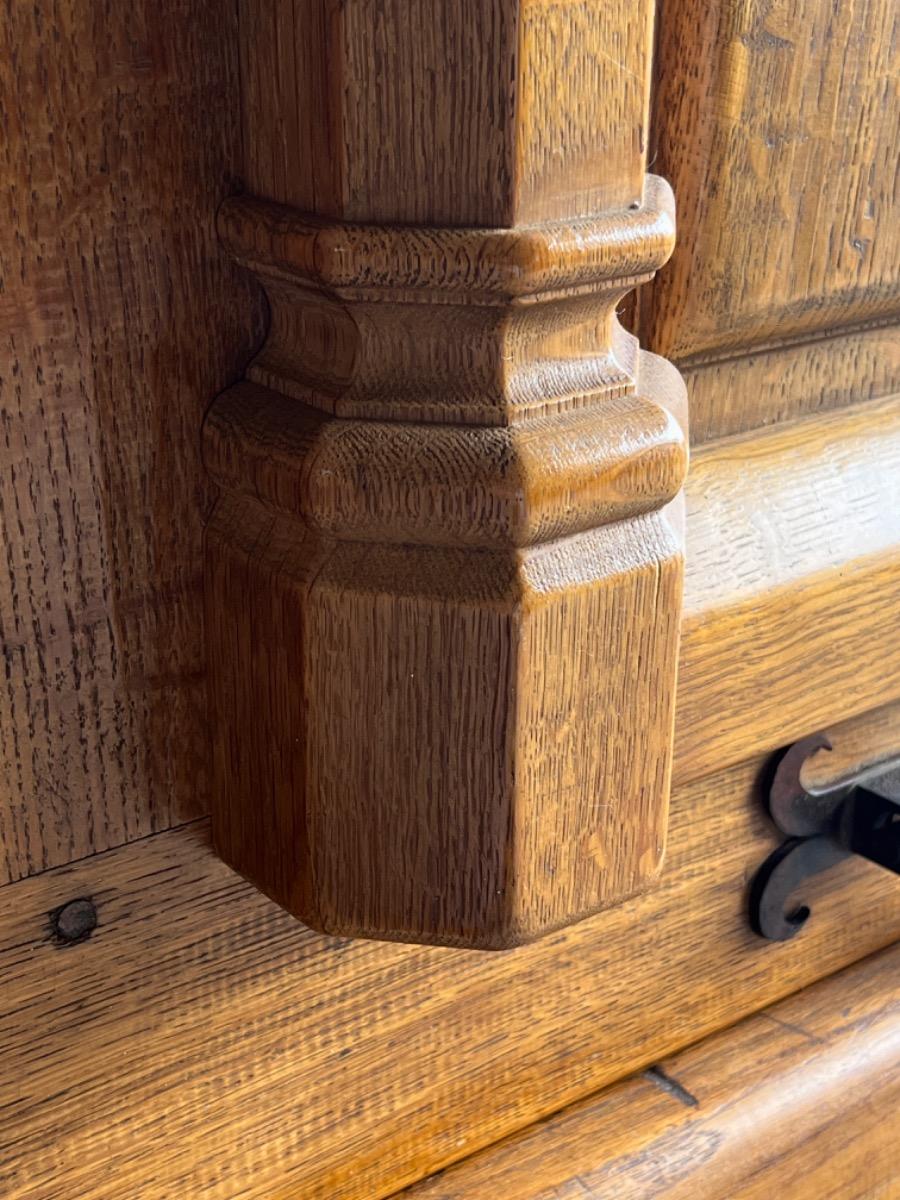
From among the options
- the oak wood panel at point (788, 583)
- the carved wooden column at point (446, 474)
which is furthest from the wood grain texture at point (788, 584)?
the carved wooden column at point (446, 474)

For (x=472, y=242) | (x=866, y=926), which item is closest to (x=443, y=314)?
(x=472, y=242)

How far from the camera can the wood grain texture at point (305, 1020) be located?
0.43m

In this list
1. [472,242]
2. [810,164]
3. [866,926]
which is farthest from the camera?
[866,926]

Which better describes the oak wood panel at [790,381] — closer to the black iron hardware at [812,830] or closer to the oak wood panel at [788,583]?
the oak wood panel at [788,583]

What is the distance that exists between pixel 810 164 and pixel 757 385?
79 mm

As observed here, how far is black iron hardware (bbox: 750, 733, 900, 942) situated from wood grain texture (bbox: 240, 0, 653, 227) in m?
0.31

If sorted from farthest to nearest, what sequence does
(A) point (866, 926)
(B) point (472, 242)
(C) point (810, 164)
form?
(A) point (866, 926) < (C) point (810, 164) < (B) point (472, 242)

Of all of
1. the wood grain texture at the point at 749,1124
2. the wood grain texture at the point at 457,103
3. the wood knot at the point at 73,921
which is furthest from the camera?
the wood grain texture at the point at 749,1124

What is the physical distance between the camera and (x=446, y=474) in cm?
34

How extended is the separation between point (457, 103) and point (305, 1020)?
0.97ft

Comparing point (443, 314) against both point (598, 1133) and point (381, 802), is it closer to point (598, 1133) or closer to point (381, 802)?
point (381, 802)

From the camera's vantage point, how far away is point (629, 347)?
1.34 feet

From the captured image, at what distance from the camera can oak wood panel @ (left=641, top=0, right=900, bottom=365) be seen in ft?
1.44

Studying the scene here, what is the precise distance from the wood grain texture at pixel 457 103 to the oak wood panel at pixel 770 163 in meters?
0.10
